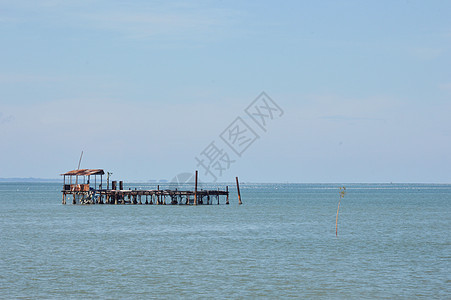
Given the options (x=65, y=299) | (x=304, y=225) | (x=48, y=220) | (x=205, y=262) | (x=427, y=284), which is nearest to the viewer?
(x=65, y=299)

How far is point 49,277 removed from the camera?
2956 cm

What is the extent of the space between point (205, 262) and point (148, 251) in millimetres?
6161

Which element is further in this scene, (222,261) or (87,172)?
(87,172)

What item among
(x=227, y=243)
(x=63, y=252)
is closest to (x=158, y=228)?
(x=227, y=243)

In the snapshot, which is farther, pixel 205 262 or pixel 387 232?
pixel 387 232

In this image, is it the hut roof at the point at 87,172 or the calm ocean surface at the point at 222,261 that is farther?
the hut roof at the point at 87,172

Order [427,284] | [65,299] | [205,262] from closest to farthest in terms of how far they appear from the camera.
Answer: [65,299] < [427,284] < [205,262]

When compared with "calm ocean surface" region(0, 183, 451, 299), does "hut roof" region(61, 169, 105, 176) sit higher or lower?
higher

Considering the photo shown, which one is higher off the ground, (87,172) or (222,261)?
(87,172)

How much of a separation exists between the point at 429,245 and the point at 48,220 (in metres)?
40.7

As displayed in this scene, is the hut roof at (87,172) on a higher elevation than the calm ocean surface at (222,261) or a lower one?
higher

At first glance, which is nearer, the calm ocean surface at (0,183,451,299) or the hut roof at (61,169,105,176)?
the calm ocean surface at (0,183,451,299)

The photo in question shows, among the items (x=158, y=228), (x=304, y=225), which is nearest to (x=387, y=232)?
(x=304, y=225)

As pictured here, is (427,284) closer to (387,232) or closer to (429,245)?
(429,245)
